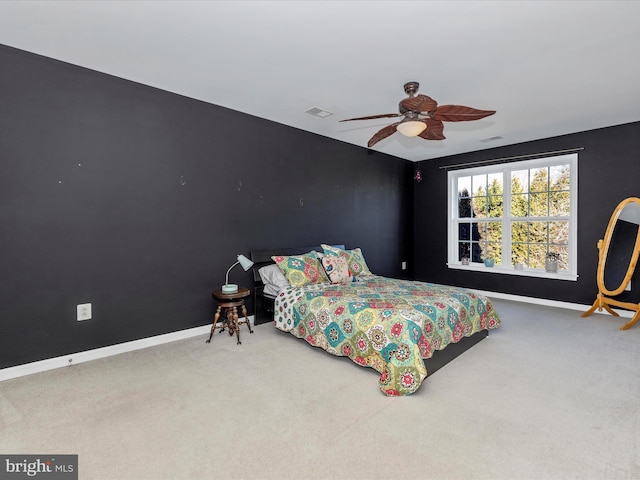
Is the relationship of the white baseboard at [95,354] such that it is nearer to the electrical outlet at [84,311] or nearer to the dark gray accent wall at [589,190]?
the electrical outlet at [84,311]

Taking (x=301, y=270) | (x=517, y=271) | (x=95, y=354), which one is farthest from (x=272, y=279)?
(x=517, y=271)

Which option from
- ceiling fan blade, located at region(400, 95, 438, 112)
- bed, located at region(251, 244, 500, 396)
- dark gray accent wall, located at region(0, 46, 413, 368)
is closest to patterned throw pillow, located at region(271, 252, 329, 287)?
bed, located at region(251, 244, 500, 396)

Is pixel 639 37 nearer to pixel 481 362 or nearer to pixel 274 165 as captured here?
pixel 481 362

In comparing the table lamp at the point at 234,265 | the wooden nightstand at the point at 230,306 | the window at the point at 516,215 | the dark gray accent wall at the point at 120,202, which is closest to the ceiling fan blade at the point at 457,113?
the dark gray accent wall at the point at 120,202

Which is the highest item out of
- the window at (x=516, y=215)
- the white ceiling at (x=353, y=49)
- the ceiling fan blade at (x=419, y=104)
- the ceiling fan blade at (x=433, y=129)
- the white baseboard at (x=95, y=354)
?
the white ceiling at (x=353, y=49)

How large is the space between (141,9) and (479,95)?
2954mm

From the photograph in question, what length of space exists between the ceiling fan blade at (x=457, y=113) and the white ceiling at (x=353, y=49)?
40 cm

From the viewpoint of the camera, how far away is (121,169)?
3.00 meters

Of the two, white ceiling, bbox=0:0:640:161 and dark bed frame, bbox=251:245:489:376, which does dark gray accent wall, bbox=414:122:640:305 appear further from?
dark bed frame, bbox=251:245:489:376

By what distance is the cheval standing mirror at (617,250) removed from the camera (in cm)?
404

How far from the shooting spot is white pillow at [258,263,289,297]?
12.1 ft

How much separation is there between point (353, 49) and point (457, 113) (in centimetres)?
95

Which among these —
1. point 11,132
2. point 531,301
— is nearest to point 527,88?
point 531,301

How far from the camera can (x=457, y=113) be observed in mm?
2605
